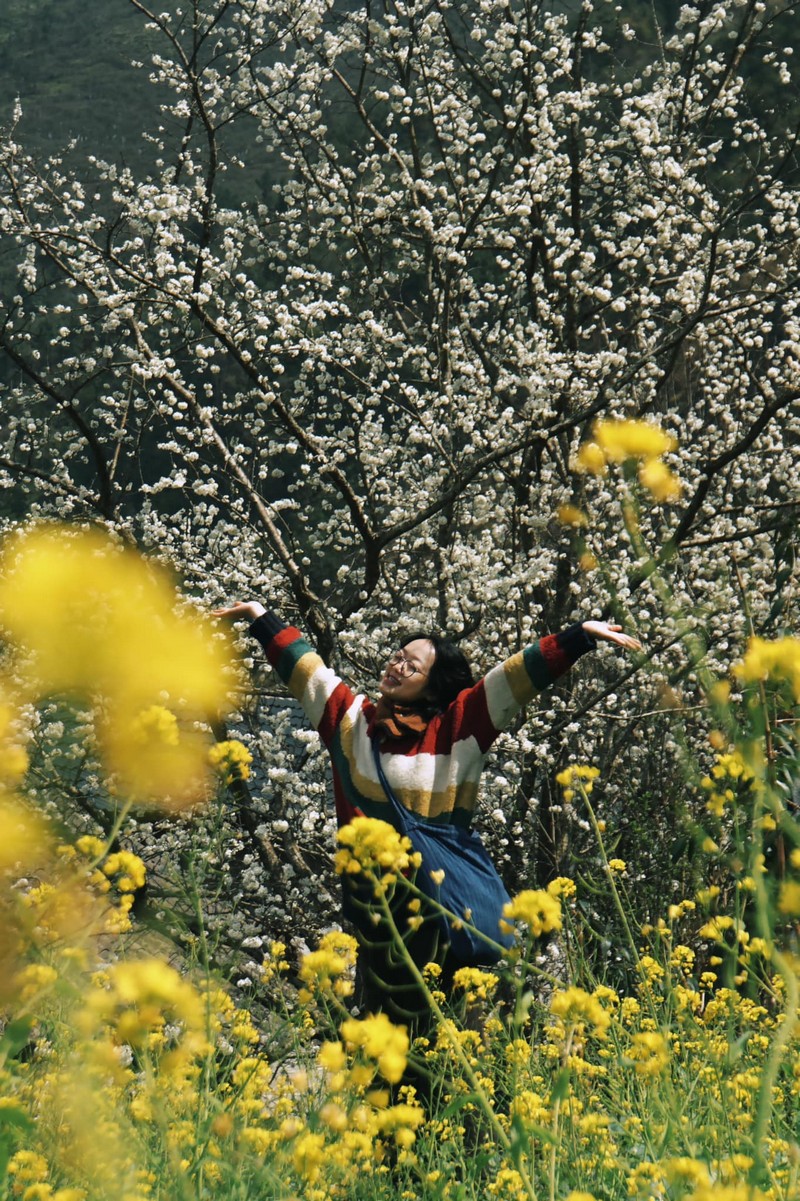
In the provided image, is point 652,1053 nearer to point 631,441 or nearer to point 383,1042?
point 383,1042

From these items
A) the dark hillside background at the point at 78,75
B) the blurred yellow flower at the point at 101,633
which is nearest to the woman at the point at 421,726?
the blurred yellow flower at the point at 101,633

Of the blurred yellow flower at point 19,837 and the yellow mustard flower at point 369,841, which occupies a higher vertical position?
the yellow mustard flower at point 369,841

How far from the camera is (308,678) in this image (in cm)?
319

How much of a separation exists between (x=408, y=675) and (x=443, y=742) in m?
0.18

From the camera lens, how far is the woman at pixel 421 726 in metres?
2.94

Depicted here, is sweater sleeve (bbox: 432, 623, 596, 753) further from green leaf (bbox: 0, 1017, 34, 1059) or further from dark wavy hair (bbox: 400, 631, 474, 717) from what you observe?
green leaf (bbox: 0, 1017, 34, 1059)

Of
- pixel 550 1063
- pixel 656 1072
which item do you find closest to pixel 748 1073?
pixel 656 1072

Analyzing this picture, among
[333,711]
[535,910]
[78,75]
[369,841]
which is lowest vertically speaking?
[535,910]

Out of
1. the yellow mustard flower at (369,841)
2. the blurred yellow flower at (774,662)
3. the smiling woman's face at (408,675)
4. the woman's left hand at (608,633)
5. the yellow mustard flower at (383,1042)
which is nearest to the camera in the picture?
the yellow mustard flower at (383,1042)

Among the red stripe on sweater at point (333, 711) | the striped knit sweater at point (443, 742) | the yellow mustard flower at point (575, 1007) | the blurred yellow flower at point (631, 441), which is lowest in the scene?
the yellow mustard flower at point (575, 1007)

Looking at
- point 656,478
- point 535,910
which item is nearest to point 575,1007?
point 535,910

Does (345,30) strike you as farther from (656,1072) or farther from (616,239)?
(656,1072)

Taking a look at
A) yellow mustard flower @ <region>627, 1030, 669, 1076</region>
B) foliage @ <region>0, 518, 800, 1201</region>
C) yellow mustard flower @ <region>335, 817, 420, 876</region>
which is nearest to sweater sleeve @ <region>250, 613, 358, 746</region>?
foliage @ <region>0, 518, 800, 1201</region>

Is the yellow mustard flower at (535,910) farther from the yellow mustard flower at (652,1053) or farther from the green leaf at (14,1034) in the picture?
the green leaf at (14,1034)
